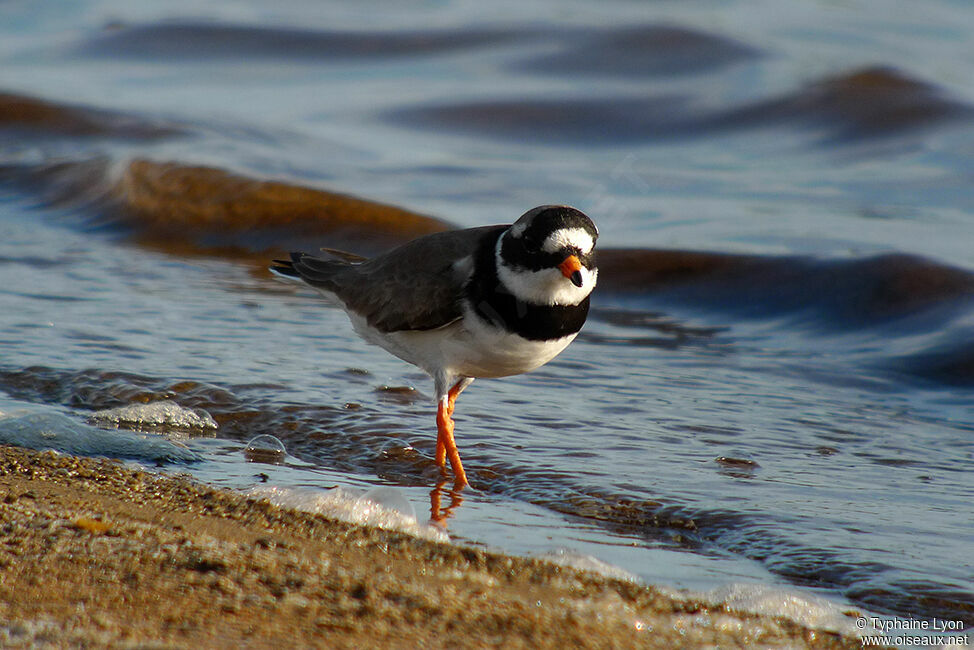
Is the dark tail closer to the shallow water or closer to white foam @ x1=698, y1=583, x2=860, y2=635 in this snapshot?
the shallow water

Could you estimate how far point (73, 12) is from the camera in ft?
59.3

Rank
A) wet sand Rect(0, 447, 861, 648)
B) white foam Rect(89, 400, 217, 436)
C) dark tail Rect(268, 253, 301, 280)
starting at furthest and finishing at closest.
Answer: dark tail Rect(268, 253, 301, 280), white foam Rect(89, 400, 217, 436), wet sand Rect(0, 447, 861, 648)

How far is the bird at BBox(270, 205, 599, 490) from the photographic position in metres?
4.50

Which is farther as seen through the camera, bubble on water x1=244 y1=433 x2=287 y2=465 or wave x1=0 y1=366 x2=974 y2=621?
bubble on water x1=244 y1=433 x2=287 y2=465

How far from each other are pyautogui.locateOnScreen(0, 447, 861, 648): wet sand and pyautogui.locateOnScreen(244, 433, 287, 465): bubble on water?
3.11ft

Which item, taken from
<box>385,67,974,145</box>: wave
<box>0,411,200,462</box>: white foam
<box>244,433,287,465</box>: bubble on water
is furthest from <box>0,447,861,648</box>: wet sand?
<box>385,67,974,145</box>: wave

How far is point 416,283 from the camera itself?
4988 millimetres

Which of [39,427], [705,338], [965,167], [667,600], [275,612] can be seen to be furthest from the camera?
[965,167]

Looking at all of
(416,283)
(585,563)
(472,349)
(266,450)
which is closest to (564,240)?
(472,349)

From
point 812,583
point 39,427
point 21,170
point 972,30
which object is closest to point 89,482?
point 39,427

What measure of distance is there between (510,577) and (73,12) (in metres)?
16.7

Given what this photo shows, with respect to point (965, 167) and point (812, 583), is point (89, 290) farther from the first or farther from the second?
point (965, 167)

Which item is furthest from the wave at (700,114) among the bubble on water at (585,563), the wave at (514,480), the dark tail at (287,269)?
the bubble on water at (585,563)

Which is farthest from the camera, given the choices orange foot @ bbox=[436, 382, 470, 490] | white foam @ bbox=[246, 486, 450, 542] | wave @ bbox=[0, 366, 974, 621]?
orange foot @ bbox=[436, 382, 470, 490]
